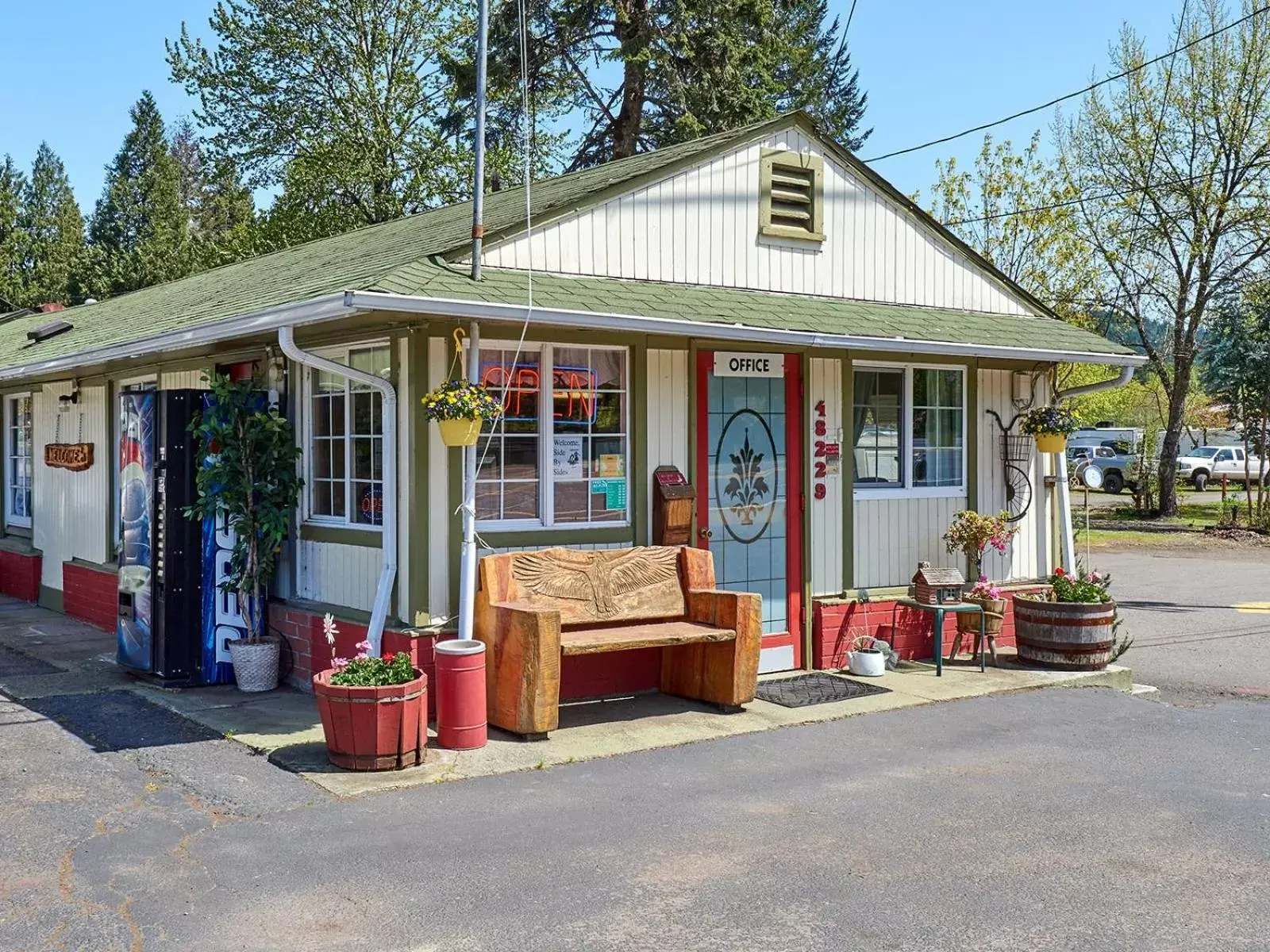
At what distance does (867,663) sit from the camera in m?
9.30

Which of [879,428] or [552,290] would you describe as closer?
[552,290]

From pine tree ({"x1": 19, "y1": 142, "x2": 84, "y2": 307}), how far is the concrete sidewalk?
29701 mm

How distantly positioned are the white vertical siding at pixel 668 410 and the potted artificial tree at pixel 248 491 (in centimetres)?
255

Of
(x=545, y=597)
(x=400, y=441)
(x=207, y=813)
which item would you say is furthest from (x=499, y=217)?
(x=207, y=813)

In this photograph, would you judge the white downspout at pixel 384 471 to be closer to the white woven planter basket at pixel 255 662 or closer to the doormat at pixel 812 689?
the white woven planter basket at pixel 255 662

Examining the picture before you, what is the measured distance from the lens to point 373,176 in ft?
96.8

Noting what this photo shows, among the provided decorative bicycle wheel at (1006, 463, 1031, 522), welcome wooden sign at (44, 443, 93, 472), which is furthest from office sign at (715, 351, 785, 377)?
welcome wooden sign at (44, 443, 93, 472)

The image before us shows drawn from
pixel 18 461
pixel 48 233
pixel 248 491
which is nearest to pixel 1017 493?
pixel 248 491

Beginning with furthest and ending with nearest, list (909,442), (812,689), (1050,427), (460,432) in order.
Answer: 1. (1050,427)
2. (909,442)
3. (812,689)
4. (460,432)

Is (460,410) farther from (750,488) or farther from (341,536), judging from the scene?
(750,488)

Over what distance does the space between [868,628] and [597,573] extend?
2.81m

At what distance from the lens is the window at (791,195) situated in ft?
31.4

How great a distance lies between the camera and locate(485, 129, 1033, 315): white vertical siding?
8.62m

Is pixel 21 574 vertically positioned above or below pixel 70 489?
below
